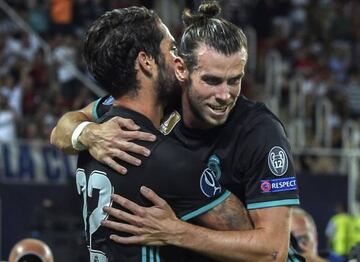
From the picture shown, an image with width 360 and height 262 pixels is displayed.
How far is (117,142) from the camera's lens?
12.9 ft

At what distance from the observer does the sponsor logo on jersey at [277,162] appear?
3.89 meters

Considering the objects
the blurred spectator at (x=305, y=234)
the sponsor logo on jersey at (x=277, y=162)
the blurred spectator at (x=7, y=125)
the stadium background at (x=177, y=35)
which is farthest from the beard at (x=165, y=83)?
the blurred spectator at (x=7, y=125)

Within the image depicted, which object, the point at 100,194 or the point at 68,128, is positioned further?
the point at 68,128

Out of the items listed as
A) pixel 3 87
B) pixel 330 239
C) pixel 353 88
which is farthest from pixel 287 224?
pixel 353 88

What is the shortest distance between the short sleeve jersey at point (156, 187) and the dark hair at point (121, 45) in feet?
0.44

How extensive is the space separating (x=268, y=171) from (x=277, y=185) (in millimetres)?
65

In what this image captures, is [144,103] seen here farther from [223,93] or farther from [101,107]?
[101,107]

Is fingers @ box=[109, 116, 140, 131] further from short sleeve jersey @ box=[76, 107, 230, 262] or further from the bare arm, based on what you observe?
the bare arm

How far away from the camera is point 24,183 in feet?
41.9

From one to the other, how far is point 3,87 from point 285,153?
11318 millimetres

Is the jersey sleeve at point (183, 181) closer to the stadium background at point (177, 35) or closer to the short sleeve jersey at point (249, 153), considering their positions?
the short sleeve jersey at point (249, 153)

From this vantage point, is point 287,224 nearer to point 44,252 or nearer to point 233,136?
point 233,136

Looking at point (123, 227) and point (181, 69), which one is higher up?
point (181, 69)

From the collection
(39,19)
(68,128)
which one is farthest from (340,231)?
(68,128)
